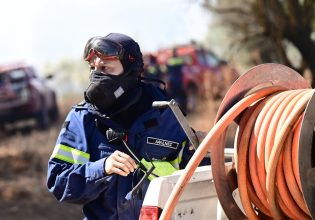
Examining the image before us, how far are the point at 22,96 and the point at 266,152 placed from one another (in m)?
14.9

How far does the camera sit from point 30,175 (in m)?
12.4

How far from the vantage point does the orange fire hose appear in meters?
3.09

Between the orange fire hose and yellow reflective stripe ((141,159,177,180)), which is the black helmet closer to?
yellow reflective stripe ((141,159,177,180))

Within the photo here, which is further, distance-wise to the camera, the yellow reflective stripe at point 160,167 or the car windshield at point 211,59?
the car windshield at point 211,59

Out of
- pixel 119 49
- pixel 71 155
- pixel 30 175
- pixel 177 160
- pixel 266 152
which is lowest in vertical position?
pixel 30 175

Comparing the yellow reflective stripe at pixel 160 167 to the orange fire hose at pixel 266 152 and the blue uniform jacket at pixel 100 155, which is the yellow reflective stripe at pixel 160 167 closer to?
the blue uniform jacket at pixel 100 155

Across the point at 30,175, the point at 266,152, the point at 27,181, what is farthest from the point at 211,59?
the point at 266,152

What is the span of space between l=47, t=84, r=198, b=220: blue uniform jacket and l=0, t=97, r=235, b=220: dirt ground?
5566mm

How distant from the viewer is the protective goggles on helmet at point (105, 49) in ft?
13.2

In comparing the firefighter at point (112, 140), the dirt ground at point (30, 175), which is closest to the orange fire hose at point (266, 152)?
the firefighter at point (112, 140)

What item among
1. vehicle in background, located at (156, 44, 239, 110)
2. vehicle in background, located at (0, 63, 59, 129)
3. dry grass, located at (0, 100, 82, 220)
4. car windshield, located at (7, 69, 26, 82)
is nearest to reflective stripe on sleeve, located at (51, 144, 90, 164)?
dry grass, located at (0, 100, 82, 220)

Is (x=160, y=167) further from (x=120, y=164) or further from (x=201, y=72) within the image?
(x=201, y=72)

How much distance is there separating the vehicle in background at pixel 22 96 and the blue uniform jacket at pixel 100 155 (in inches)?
537

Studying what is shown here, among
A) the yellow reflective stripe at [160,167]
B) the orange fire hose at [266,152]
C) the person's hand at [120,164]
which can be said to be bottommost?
the yellow reflective stripe at [160,167]
